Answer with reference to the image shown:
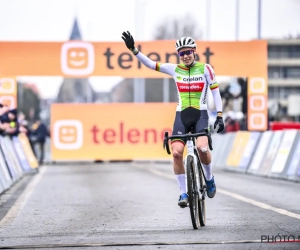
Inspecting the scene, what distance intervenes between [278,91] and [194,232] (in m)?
145

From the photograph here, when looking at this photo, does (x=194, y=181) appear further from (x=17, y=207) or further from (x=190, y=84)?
(x=17, y=207)

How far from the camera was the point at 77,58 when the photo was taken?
3316 cm

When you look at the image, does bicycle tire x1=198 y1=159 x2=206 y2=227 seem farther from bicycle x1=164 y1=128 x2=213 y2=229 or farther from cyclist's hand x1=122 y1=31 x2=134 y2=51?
cyclist's hand x1=122 y1=31 x2=134 y2=51

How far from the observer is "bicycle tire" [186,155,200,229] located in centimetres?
1003

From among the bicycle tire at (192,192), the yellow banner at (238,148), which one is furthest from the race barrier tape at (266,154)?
the bicycle tire at (192,192)

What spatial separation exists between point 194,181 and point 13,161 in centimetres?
1415

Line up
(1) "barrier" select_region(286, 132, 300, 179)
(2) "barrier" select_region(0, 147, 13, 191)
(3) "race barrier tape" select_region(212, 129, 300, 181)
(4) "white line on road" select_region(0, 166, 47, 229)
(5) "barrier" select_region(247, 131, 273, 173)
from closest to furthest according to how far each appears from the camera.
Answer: (4) "white line on road" select_region(0, 166, 47, 229), (2) "barrier" select_region(0, 147, 13, 191), (1) "barrier" select_region(286, 132, 300, 179), (3) "race barrier tape" select_region(212, 129, 300, 181), (5) "barrier" select_region(247, 131, 273, 173)

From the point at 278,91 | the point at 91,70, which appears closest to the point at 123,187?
the point at 91,70

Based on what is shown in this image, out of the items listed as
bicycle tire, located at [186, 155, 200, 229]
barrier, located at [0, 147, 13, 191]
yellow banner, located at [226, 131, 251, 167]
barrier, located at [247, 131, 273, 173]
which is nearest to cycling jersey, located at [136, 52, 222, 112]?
bicycle tire, located at [186, 155, 200, 229]

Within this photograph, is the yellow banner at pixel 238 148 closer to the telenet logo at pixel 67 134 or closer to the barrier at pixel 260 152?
the barrier at pixel 260 152

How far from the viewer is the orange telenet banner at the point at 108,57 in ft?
108

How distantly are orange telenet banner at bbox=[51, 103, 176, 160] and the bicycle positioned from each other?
26.1m

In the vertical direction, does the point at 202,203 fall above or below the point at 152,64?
below

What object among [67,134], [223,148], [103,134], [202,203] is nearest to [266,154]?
[223,148]
